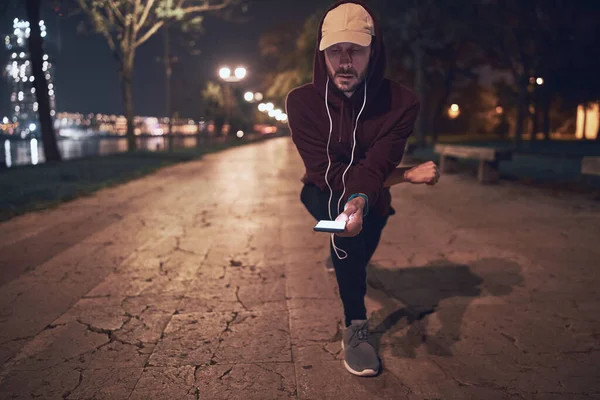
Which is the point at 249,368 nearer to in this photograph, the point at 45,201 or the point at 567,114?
the point at 45,201

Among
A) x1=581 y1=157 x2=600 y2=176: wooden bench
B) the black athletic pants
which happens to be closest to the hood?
the black athletic pants

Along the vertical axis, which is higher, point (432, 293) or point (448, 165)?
point (448, 165)

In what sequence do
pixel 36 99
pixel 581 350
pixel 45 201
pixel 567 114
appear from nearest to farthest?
pixel 581 350, pixel 45 201, pixel 36 99, pixel 567 114

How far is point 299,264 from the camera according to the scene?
16.1ft

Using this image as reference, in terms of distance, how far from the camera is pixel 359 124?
2840 millimetres

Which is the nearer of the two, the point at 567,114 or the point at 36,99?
the point at 36,99

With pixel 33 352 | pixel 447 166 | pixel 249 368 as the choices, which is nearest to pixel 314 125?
pixel 249 368

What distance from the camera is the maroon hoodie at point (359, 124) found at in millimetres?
2785

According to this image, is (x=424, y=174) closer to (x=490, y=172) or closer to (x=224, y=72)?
(x=490, y=172)

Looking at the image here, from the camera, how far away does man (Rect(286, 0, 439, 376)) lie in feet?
8.89

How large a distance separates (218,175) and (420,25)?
14.2 metres

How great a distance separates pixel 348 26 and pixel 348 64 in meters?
0.19

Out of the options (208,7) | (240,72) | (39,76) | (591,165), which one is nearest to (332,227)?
(591,165)

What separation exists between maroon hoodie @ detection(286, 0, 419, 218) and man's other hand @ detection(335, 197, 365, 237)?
0.15m
